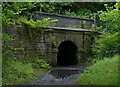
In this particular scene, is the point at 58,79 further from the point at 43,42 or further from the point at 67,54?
the point at 67,54

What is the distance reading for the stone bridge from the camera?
25.3ft

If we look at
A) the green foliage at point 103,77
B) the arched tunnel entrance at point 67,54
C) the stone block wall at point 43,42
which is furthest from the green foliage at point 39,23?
the green foliage at point 103,77

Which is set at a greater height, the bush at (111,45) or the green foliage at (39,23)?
the green foliage at (39,23)

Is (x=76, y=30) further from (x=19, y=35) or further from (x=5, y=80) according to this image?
(x=5, y=80)

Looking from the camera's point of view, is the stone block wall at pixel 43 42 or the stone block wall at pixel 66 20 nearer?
the stone block wall at pixel 43 42

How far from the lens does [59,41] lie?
375 inches

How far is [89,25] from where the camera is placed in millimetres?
11016

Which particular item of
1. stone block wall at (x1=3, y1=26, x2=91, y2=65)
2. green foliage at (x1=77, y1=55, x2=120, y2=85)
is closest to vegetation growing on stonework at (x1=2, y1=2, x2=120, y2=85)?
green foliage at (x1=77, y1=55, x2=120, y2=85)

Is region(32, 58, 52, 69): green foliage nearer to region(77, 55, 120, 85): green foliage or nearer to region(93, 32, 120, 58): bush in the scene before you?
region(93, 32, 120, 58): bush

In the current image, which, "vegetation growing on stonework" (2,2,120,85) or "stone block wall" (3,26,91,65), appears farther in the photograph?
"stone block wall" (3,26,91,65)

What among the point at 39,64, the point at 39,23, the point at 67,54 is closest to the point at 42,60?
the point at 39,64

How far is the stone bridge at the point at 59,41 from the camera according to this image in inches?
304

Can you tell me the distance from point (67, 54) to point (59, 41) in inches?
95.1

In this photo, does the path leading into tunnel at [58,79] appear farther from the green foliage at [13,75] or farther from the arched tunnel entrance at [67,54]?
the arched tunnel entrance at [67,54]
